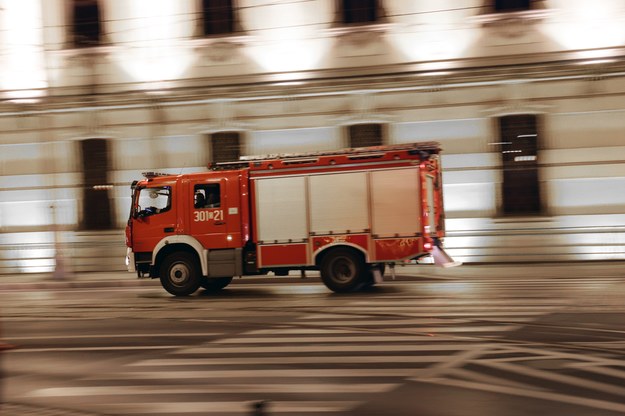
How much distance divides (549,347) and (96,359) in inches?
194

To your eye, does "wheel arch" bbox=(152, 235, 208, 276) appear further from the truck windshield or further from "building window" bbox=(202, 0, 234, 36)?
"building window" bbox=(202, 0, 234, 36)

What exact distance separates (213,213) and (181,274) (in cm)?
141

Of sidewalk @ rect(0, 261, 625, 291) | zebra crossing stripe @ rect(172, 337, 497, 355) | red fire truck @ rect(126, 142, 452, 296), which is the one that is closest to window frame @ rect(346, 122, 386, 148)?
sidewalk @ rect(0, 261, 625, 291)

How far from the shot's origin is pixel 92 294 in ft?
63.9

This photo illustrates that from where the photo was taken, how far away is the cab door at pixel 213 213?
57.5ft

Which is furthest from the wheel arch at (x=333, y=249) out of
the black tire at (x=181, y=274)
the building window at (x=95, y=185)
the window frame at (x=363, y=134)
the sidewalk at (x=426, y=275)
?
the building window at (x=95, y=185)

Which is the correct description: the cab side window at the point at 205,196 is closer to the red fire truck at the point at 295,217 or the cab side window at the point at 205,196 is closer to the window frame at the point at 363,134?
the red fire truck at the point at 295,217

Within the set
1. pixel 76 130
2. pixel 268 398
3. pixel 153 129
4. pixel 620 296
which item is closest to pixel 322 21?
pixel 153 129

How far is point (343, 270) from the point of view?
16891 mm

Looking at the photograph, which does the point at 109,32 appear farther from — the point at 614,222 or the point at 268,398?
the point at 268,398

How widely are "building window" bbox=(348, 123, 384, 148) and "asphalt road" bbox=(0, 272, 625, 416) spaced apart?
8.20 metres

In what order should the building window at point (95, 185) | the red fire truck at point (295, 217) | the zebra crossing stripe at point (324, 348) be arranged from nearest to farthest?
the zebra crossing stripe at point (324, 348)
the red fire truck at point (295, 217)
the building window at point (95, 185)

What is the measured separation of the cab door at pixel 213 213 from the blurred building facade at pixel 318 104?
677 cm

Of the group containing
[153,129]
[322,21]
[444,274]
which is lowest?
[444,274]
